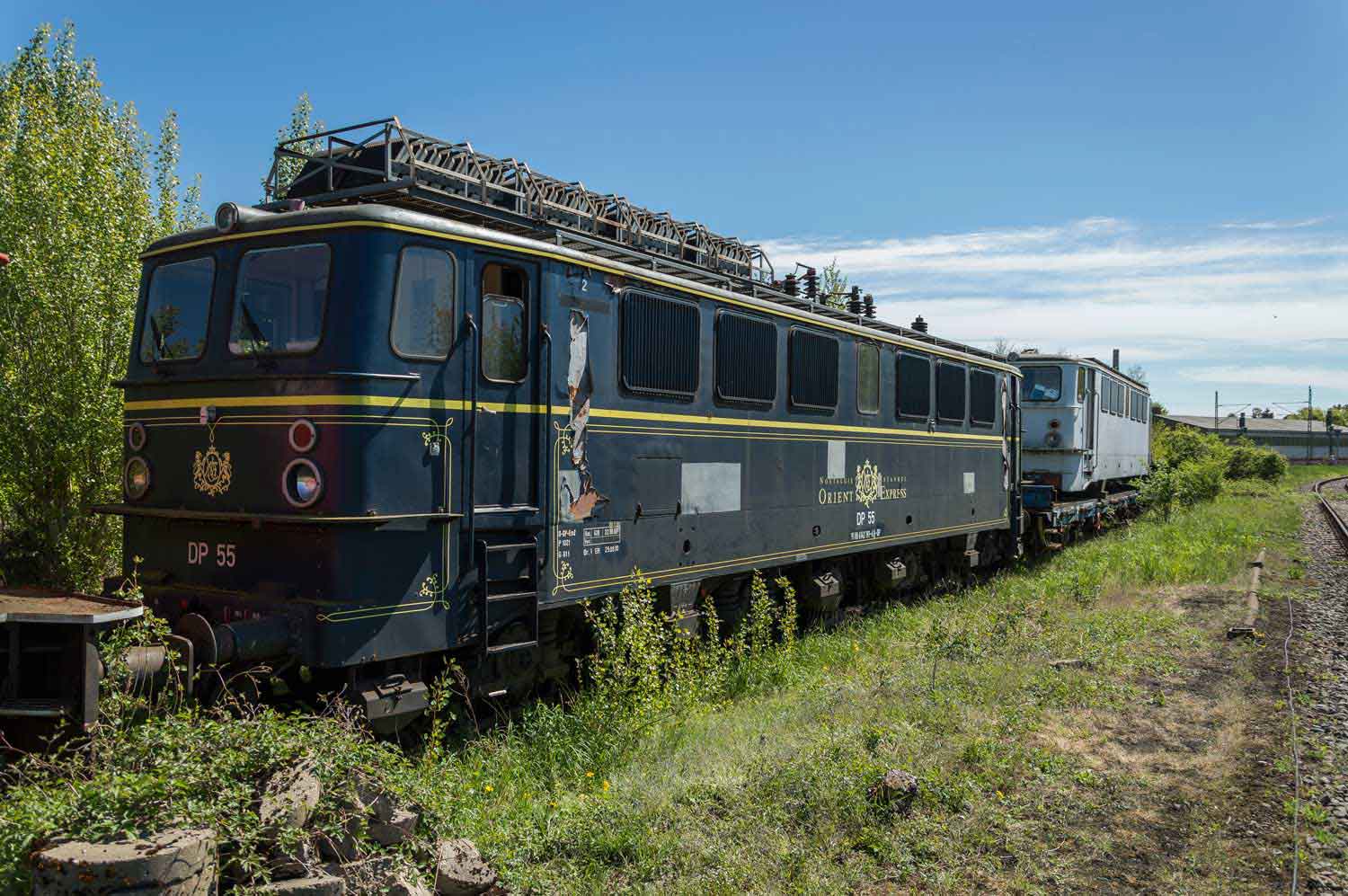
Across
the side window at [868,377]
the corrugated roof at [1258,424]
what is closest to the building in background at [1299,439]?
the corrugated roof at [1258,424]

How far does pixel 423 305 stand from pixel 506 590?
6.86 ft

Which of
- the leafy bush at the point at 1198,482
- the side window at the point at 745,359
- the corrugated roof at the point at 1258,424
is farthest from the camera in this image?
the corrugated roof at the point at 1258,424

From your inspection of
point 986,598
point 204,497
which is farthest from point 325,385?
point 986,598

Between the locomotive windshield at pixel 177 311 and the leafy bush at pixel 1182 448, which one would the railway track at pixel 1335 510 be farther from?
the locomotive windshield at pixel 177 311

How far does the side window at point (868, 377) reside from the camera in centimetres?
1232

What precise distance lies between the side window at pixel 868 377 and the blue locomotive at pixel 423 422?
2607 millimetres

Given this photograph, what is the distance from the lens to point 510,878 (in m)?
4.95

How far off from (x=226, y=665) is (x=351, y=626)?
29.1 inches

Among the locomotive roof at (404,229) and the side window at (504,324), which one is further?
the side window at (504,324)

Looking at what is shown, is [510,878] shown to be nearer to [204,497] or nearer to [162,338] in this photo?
[204,497]

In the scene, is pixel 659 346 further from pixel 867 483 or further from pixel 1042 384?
pixel 1042 384

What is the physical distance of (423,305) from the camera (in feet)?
21.8

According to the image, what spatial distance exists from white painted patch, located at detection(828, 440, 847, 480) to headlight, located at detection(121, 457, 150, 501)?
7.14 metres

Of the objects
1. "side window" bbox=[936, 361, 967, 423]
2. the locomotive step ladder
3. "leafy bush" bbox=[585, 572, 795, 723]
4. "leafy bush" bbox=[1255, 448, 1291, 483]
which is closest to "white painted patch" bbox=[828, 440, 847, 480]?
"leafy bush" bbox=[585, 572, 795, 723]
